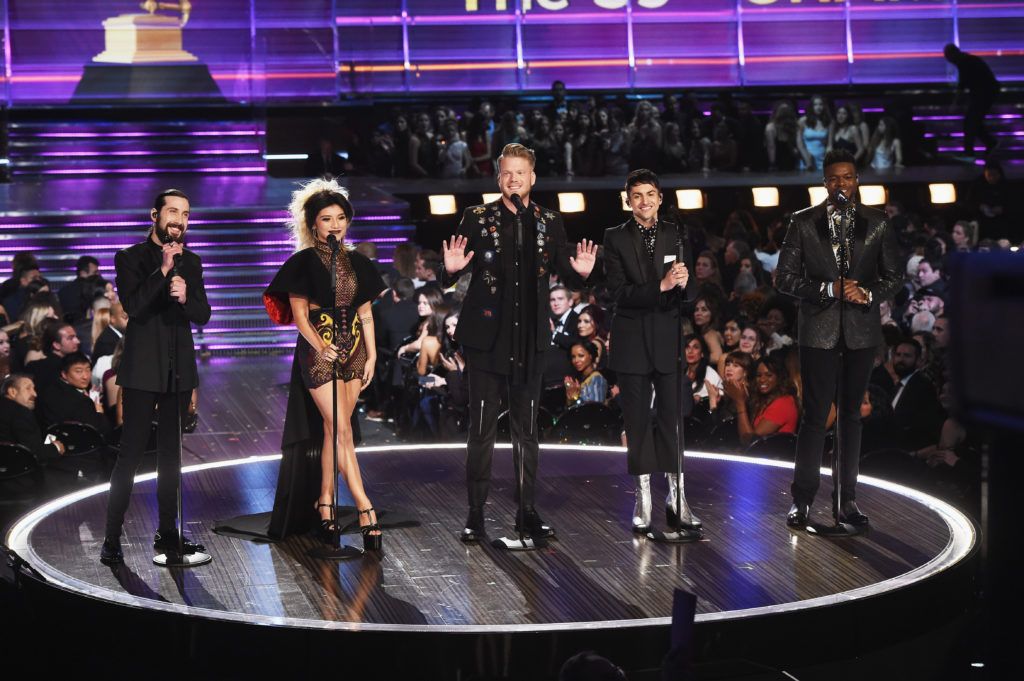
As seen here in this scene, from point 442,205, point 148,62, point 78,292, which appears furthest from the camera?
point 148,62

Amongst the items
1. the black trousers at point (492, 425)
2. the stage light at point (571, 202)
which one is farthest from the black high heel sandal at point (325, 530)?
the stage light at point (571, 202)

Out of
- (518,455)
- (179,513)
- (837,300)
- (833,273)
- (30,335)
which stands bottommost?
(179,513)

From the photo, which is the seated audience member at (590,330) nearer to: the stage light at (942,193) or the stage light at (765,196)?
the stage light at (765,196)

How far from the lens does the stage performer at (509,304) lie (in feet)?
18.0

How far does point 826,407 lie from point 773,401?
6.69 ft

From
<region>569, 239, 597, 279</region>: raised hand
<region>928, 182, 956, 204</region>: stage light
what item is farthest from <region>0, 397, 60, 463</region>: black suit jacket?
<region>928, 182, 956, 204</region>: stage light

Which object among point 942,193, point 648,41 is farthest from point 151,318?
point 648,41

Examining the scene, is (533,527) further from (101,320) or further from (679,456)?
(101,320)

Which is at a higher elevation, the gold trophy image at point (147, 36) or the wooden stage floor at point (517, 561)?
the gold trophy image at point (147, 36)

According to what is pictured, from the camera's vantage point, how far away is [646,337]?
5.73 metres

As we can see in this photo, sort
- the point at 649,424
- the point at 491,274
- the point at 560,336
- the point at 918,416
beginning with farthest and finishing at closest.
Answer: the point at 560,336, the point at 918,416, the point at 649,424, the point at 491,274

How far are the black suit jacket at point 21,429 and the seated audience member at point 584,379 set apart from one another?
122 inches

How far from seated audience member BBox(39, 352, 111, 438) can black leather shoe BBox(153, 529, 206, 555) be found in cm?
290

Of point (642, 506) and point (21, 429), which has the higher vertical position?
point (21, 429)
